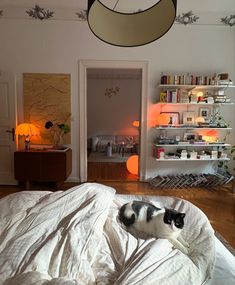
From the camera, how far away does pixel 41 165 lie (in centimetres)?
353

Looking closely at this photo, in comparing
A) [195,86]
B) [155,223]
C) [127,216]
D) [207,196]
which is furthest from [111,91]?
[155,223]

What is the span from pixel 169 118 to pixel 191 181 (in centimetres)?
115

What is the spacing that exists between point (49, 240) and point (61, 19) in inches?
143

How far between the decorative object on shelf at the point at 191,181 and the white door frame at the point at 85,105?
0.35 m

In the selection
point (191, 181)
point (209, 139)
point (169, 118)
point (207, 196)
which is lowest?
point (207, 196)

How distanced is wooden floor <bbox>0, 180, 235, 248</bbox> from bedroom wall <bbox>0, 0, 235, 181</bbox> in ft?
3.30

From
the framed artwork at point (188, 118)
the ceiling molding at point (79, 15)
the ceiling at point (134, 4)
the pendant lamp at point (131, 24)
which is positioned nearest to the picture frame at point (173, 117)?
the framed artwork at point (188, 118)

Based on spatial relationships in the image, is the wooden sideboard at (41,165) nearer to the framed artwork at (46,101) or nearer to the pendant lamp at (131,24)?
the framed artwork at (46,101)

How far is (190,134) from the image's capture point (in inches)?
158

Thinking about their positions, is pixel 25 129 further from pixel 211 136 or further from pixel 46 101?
pixel 211 136

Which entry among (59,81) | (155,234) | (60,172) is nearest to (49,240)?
(155,234)

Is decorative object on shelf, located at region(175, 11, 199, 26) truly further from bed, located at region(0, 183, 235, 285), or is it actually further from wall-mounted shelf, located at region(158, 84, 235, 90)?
bed, located at region(0, 183, 235, 285)

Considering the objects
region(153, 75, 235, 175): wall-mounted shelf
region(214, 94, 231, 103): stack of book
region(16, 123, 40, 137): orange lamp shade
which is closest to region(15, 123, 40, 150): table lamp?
region(16, 123, 40, 137): orange lamp shade

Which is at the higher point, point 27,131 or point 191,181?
point 27,131
